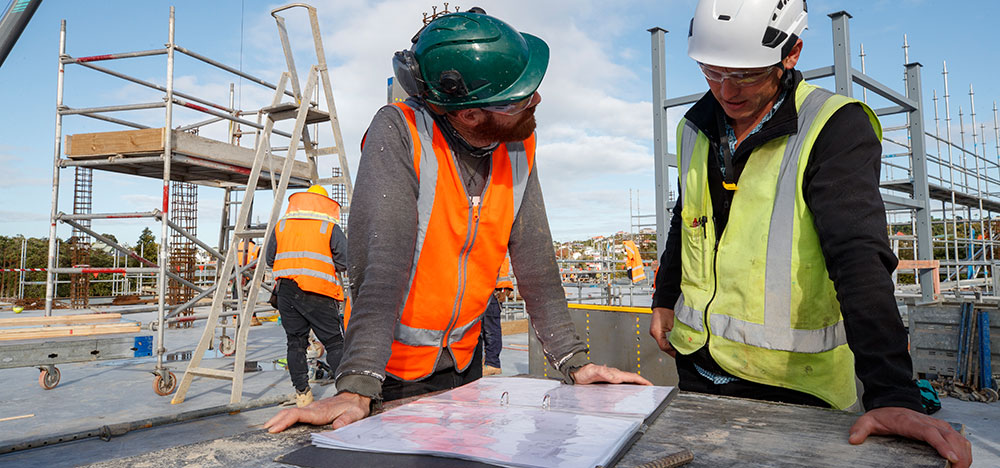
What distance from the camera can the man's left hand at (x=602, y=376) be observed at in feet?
5.71

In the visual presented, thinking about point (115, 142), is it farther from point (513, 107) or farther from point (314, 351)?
point (513, 107)

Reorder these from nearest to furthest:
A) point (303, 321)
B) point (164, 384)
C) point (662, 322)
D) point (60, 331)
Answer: point (662, 322) → point (60, 331) → point (303, 321) → point (164, 384)

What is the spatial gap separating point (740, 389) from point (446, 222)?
1.03m

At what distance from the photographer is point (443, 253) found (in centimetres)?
175

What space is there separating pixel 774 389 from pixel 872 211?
1.92 ft

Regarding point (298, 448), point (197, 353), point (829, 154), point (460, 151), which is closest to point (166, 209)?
point (197, 353)

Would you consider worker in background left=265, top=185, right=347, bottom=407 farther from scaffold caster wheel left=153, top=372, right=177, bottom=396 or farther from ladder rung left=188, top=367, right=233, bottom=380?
scaffold caster wheel left=153, top=372, right=177, bottom=396

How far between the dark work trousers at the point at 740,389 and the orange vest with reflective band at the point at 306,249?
423cm

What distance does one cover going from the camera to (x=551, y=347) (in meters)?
1.89

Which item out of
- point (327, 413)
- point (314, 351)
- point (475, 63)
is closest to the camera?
point (327, 413)

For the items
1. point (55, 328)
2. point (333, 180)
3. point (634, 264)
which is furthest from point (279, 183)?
point (634, 264)

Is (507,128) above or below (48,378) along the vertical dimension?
above

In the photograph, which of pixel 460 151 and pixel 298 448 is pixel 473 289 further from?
pixel 298 448

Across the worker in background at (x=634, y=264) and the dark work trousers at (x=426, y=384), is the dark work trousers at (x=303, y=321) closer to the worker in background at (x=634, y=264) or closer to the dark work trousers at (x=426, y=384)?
the dark work trousers at (x=426, y=384)
